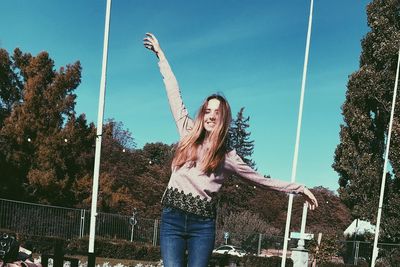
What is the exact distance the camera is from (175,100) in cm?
342

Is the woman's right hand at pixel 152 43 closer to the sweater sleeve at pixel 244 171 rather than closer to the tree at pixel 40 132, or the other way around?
the sweater sleeve at pixel 244 171

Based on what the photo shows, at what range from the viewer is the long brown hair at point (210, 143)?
311 cm

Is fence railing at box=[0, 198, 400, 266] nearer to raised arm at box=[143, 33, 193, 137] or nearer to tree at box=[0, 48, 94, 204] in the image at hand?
tree at box=[0, 48, 94, 204]

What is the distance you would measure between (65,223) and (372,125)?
16.7 meters

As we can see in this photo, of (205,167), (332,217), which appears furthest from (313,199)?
(332,217)

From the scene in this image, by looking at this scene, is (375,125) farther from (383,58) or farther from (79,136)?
(79,136)

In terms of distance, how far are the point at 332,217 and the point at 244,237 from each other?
31480 millimetres

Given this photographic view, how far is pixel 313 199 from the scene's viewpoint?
3424mm

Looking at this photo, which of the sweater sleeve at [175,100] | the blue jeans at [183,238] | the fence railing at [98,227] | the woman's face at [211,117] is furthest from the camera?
the fence railing at [98,227]

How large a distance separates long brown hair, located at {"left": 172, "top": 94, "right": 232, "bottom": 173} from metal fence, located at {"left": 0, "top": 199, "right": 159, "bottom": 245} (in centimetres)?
2113

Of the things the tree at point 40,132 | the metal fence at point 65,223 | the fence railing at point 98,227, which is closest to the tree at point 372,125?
the fence railing at point 98,227

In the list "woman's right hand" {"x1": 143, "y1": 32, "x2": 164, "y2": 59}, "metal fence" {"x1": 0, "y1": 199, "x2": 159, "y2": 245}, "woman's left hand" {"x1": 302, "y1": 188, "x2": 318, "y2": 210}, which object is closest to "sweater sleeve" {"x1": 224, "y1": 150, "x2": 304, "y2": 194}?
"woman's left hand" {"x1": 302, "y1": 188, "x2": 318, "y2": 210}

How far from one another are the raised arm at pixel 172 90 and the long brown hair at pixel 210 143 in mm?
123

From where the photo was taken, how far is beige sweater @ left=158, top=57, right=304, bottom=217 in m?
3.08
